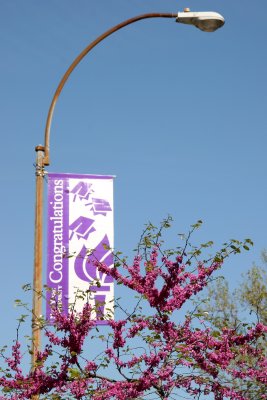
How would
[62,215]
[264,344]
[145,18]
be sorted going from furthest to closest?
[264,344] < [145,18] < [62,215]

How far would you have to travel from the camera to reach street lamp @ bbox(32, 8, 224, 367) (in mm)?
11789

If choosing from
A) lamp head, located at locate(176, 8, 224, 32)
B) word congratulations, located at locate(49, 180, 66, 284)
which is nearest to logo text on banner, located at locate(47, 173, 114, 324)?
word congratulations, located at locate(49, 180, 66, 284)

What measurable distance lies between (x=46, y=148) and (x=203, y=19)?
356cm

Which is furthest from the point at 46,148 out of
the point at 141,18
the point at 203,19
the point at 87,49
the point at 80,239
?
the point at 203,19

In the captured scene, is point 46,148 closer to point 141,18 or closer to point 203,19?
point 141,18

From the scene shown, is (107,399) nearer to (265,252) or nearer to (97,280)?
(97,280)

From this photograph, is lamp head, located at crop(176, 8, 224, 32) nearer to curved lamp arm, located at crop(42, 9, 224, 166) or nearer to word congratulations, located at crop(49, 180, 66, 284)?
curved lamp arm, located at crop(42, 9, 224, 166)

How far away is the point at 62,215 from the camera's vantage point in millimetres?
12734

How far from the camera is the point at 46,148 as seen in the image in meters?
12.8

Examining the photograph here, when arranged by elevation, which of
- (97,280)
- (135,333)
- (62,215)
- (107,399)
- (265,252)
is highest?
(265,252)

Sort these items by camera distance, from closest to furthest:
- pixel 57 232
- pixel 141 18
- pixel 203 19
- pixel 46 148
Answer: pixel 57 232, pixel 46 148, pixel 203 19, pixel 141 18

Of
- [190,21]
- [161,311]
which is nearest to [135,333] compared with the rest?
[161,311]

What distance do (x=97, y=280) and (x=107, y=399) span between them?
220 centimetres

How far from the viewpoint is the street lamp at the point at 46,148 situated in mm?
11789
